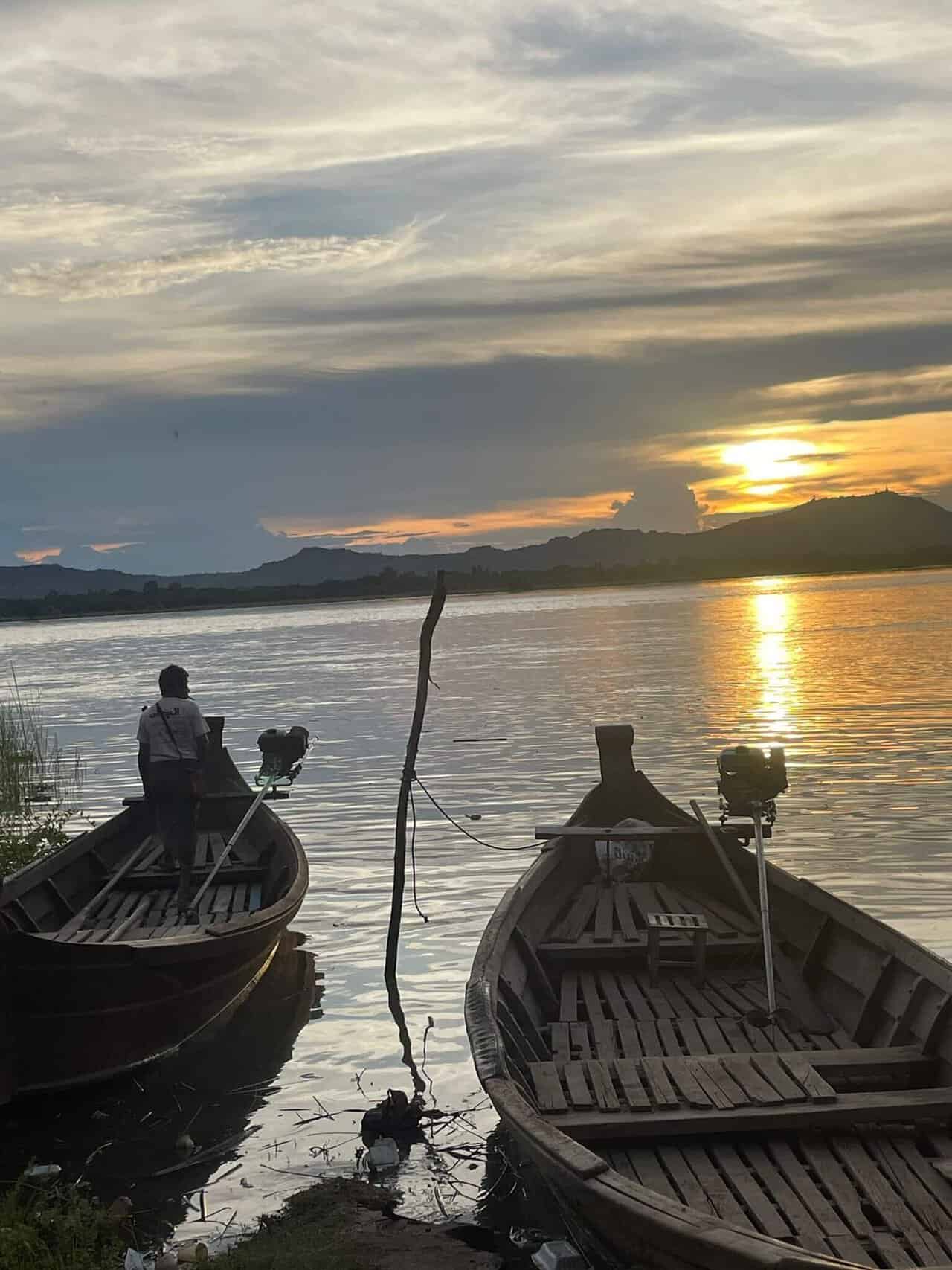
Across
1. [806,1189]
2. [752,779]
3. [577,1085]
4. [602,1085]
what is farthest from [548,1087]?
[752,779]

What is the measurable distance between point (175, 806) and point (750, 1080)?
26.3ft

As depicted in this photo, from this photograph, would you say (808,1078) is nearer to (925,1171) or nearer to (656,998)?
(925,1171)

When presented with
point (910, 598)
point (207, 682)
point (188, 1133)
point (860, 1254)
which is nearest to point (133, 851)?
point (188, 1133)

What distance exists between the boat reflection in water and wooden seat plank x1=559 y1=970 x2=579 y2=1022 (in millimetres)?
2543

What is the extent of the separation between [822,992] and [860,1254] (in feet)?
13.8

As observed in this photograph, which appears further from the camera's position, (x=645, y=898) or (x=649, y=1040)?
(x=645, y=898)

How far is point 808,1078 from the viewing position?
25.6 feet

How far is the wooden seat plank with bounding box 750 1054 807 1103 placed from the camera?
7.56 meters

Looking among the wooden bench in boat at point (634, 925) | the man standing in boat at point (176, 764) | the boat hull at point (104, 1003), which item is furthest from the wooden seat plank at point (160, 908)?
the wooden bench in boat at point (634, 925)

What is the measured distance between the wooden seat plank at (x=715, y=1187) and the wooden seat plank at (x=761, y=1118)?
13 cm

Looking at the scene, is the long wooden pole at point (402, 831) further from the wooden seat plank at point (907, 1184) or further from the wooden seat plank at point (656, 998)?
the wooden seat plank at point (907, 1184)

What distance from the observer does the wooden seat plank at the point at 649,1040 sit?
905 centimetres

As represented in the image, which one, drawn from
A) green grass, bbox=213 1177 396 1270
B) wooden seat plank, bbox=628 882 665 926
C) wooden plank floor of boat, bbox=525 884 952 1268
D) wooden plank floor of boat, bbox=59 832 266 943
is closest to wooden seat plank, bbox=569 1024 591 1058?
wooden plank floor of boat, bbox=525 884 952 1268

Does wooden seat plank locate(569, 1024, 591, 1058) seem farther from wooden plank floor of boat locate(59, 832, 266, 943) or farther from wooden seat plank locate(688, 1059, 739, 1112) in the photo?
wooden plank floor of boat locate(59, 832, 266, 943)
